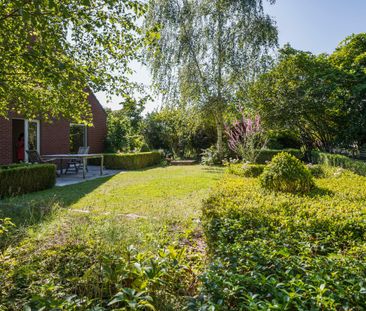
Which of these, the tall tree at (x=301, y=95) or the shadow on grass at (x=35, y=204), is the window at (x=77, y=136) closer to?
the shadow on grass at (x=35, y=204)

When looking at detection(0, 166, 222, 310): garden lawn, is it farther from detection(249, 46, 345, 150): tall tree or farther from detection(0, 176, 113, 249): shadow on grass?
detection(249, 46, 345, 150): tall tree

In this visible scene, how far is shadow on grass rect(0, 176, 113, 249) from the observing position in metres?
3.74

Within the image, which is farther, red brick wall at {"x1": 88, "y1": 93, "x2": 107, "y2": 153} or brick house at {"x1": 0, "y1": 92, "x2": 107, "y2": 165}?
red brick wall at {"x1": 88, "y1": 93, "x2": 107, "y2": 153}

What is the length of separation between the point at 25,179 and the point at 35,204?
6.90 ft

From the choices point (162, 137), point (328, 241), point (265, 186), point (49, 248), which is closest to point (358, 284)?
point (328, 241)

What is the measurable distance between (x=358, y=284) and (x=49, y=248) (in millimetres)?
2576

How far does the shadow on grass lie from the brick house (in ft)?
12.6

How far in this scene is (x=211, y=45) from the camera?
13133mm

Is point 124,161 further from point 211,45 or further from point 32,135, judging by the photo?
point 211,45

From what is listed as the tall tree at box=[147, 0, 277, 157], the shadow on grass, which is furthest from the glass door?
the tall tree at box=[147, 0, 277, 157]

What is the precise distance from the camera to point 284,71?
41.1 feet

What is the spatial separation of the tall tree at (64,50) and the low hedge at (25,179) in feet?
10.2

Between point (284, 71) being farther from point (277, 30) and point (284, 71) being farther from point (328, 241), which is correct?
point (328, 241)

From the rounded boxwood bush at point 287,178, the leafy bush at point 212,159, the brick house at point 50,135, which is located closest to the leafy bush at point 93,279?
the rounded boxwood bush at point 287,178
